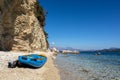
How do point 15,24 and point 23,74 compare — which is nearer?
point 23,74

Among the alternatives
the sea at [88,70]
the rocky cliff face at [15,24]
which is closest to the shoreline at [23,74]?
the sea at [88,70]

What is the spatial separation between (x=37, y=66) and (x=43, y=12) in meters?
35.0

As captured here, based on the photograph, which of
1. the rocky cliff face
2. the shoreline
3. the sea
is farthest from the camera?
the rocky cliff face

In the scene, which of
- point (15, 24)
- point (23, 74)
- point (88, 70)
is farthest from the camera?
point (15, 24)

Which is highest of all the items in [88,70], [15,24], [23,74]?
[15,24]

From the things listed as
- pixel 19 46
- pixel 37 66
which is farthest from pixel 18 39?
pixel 37 66

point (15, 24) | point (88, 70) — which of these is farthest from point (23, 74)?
point (15, 24)

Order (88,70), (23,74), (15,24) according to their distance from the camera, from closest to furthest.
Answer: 1. (23,74)
2. (88,70)
3. (15,24)

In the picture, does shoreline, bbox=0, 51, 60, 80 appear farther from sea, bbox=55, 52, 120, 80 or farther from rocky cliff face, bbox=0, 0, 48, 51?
rocky cliff face, bbox=0, 0, 48, 51

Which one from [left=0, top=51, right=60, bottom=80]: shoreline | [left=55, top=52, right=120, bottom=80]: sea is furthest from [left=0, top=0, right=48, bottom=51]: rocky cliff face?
[left=0, top=51, right=60, bottom=80]: shoreline

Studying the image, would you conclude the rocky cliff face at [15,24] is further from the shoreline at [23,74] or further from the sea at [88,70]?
the shoreline at [23,74]

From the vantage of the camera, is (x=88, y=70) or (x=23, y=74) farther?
(x=88, y=70)

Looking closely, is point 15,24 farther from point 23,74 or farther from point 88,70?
point 23,74

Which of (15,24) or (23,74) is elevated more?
(15,24)
